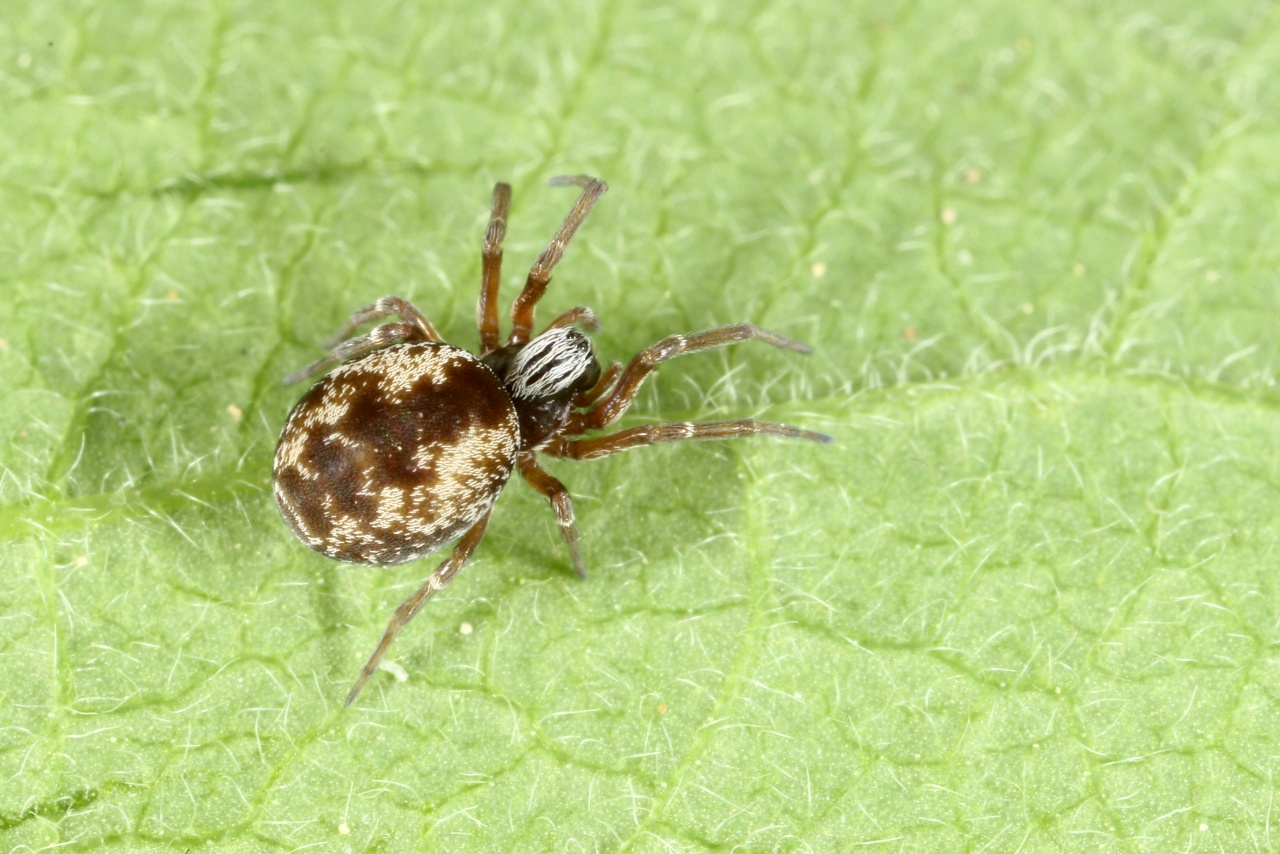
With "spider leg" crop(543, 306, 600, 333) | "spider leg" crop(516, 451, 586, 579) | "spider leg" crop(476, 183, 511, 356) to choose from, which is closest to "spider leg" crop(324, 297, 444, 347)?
"spider leg" crop(476, 183, 511, 356)

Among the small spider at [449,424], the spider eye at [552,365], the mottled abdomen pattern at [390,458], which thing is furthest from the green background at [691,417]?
the mottled abdomen pattern at [390,458]

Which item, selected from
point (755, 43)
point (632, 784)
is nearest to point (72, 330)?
point (632, 784)

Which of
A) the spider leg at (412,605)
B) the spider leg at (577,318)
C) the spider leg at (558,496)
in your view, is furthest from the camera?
the spider leg at (577,318)

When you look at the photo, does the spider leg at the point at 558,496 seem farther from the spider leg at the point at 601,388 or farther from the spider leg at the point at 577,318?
the spider leg at the point at 577,318

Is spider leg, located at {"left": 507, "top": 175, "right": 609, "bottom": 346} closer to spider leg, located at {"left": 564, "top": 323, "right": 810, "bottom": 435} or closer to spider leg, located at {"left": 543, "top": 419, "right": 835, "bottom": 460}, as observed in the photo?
spider leg, located at {"left": 564, "top": 323, "right": 810, "bottom": 435}

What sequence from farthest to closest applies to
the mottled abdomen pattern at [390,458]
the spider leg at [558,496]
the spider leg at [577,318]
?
the spider leg at [577,318] < the spider leg at [558,496] < the mottled abdomen pattern at [390,458]

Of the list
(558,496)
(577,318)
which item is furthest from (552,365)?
(558,496)

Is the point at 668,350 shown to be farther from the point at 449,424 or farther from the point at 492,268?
the point at 449,424
